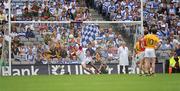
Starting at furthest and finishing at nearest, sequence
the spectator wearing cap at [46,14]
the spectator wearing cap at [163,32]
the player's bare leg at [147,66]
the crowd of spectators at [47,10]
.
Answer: the spectator wearing cap at [163,32], the spectator wearing cap at [46,14], the crowd of spectators at [47,10], the player's bare leg at [147,66]

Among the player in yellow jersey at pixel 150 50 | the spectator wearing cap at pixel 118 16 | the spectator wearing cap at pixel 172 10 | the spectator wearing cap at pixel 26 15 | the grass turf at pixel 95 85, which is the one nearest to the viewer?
the grass turf at pixel 95 85

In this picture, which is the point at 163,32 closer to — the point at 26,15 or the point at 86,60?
the point at 86,60

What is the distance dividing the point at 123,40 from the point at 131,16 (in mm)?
2105

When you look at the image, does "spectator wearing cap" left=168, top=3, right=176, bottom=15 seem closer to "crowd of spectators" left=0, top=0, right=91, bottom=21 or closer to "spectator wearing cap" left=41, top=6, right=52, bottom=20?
"crowd of spectators" left=0, top=0, right=91, bottom=21

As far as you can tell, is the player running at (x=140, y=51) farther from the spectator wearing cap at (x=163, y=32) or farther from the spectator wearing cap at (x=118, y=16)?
the spectator wearing cap at (x=163, y=32)

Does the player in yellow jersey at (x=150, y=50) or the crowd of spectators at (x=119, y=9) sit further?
the crowd of spectators at (x=119, y=9)

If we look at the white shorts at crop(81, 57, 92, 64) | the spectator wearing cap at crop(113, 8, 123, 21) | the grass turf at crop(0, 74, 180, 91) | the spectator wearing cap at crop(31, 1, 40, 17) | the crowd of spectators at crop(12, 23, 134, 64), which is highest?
the spectator wearing cap at crop(31, 1, 40, 17)

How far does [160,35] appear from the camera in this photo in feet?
119

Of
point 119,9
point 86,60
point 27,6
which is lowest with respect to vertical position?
point 86,60

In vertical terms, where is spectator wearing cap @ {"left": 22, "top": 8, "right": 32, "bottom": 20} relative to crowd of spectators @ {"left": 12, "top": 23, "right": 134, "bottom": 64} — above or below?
above

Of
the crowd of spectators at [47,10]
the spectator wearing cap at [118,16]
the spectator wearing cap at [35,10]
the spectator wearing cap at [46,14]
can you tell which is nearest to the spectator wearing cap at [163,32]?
the spectator wearing cap at [118,16]

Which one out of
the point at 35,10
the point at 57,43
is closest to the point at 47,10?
the point at 35,10

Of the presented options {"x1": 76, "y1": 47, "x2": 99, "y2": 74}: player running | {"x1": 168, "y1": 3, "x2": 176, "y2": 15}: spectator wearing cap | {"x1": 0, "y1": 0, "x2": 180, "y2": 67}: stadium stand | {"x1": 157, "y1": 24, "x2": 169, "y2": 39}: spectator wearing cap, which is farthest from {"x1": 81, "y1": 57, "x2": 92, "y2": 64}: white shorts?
{"x1": 168, "y1": 3, "x2": 176, "y2": 15}: spectator wearing cap

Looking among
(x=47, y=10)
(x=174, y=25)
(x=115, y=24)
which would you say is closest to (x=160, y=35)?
(x=174, y=25)
